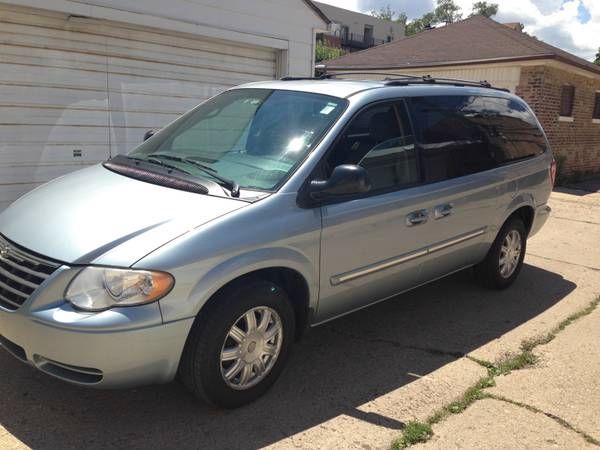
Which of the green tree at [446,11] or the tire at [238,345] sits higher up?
the green tree at [446,11]

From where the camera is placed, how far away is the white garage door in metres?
6.07

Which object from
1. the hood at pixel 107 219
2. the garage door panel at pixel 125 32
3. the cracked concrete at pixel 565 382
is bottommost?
the cracked concrete at pixel 565 382

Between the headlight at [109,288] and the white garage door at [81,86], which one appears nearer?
the headlight at [109,288]

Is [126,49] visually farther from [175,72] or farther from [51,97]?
[51,97]

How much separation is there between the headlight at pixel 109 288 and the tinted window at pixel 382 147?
1375mm

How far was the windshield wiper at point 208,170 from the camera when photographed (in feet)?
10.6

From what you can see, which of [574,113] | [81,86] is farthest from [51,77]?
[574,113]

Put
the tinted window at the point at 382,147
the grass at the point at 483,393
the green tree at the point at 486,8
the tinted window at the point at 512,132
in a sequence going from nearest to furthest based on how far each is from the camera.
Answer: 1. the grass at the point at 483,393
2. the tinted window at the point at 382,147
3. the tinted window at the point at 512,132
4. the green tree at the point at 486,8

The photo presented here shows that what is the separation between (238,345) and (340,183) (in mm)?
1079

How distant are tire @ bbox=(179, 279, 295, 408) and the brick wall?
11.7 m

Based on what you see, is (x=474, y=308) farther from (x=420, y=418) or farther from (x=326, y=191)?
(x=326, y=191)

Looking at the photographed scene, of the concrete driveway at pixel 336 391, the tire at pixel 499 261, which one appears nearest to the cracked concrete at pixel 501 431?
the concrete driveway at pixel 336 391

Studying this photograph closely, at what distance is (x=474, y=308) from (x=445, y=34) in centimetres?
1452

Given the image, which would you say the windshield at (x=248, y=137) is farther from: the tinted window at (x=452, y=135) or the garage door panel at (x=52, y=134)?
the garage door panel at (x=52, y=134)
